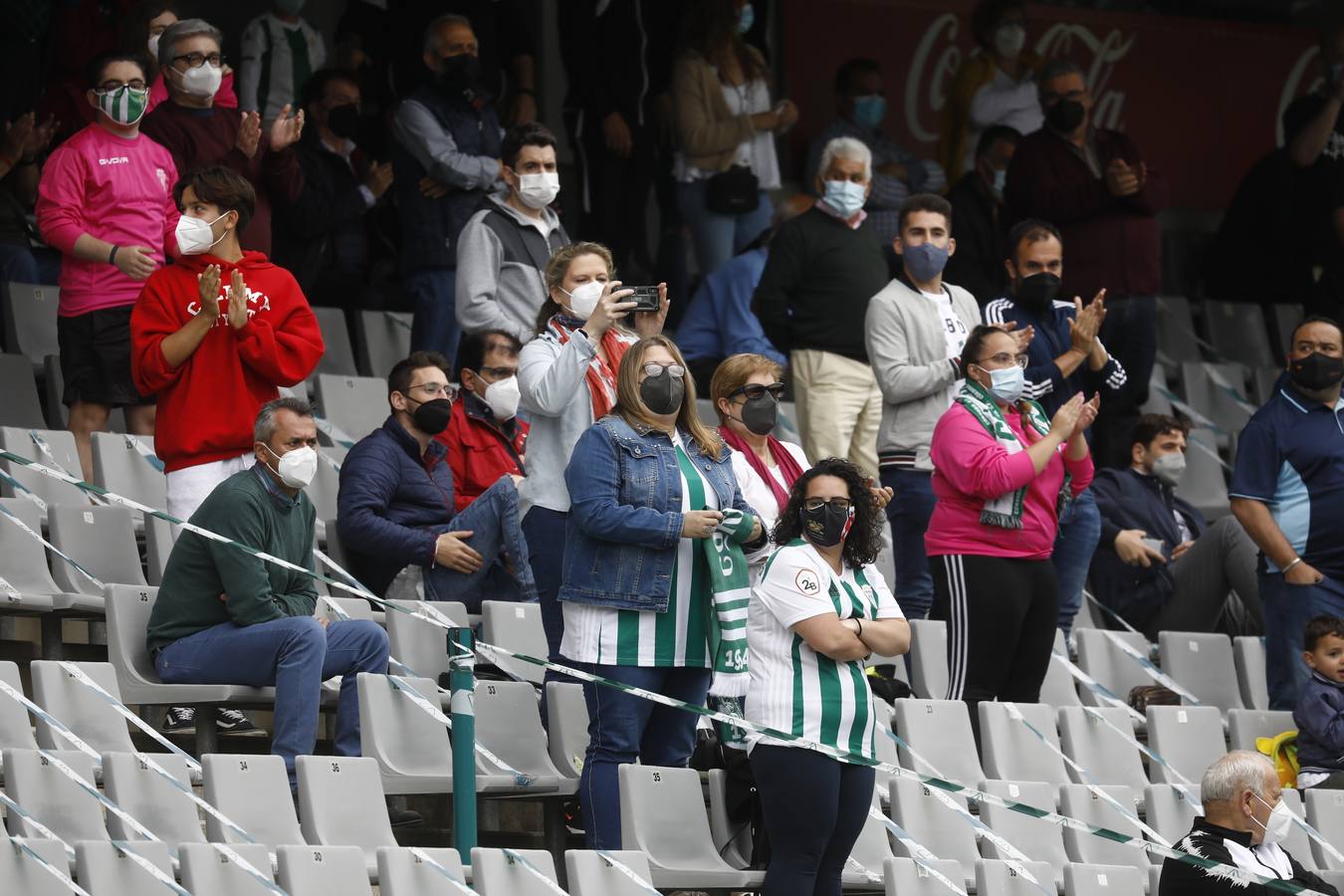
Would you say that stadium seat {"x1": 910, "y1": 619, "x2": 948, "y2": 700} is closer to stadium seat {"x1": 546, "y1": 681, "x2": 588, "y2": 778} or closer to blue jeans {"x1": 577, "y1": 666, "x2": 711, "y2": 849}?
stadium seat {"x1": 546, "y1": 681, "x2": 588, "y2": 778}

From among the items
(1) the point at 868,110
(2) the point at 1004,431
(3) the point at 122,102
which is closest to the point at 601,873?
(2) the point at 1004,431

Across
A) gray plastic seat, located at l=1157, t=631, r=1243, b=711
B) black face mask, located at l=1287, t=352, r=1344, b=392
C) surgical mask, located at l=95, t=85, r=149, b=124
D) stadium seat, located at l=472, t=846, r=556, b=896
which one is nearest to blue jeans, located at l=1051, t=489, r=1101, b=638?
gray plastic seat, located at l=1157, t=631, r=1243, b=711

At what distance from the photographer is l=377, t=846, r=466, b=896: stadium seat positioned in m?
5.09

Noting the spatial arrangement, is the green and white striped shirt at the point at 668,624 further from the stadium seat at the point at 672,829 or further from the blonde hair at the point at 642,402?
the stadium seat at the point at 672,829

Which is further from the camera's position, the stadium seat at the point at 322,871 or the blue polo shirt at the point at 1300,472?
the blue polo shirt at the point at 1300,472

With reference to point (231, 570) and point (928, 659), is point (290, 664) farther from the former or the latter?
point (928, 659)

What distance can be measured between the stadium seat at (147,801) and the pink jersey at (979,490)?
103 inches

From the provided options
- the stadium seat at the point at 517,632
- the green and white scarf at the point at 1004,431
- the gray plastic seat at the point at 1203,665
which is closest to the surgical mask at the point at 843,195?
the green and white scarf at the point at 1004,431

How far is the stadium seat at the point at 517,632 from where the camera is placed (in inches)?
270

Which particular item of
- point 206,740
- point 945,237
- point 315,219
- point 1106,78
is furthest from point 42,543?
point 1106,78

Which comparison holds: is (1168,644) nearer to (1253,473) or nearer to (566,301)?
(1253,473)

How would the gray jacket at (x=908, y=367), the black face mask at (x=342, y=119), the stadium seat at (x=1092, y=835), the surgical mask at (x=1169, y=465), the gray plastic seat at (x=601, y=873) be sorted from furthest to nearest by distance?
the black face mask at (x=342, y=119) → the surgical mask at (x=1169, y=465) → the gray jacket at (x=908, y=367) → the stadium seat at (x=1092, y=835) → the gray plastic seat at (x=601, y=873)

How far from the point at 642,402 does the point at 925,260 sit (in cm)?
218

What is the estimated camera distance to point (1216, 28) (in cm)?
1305
